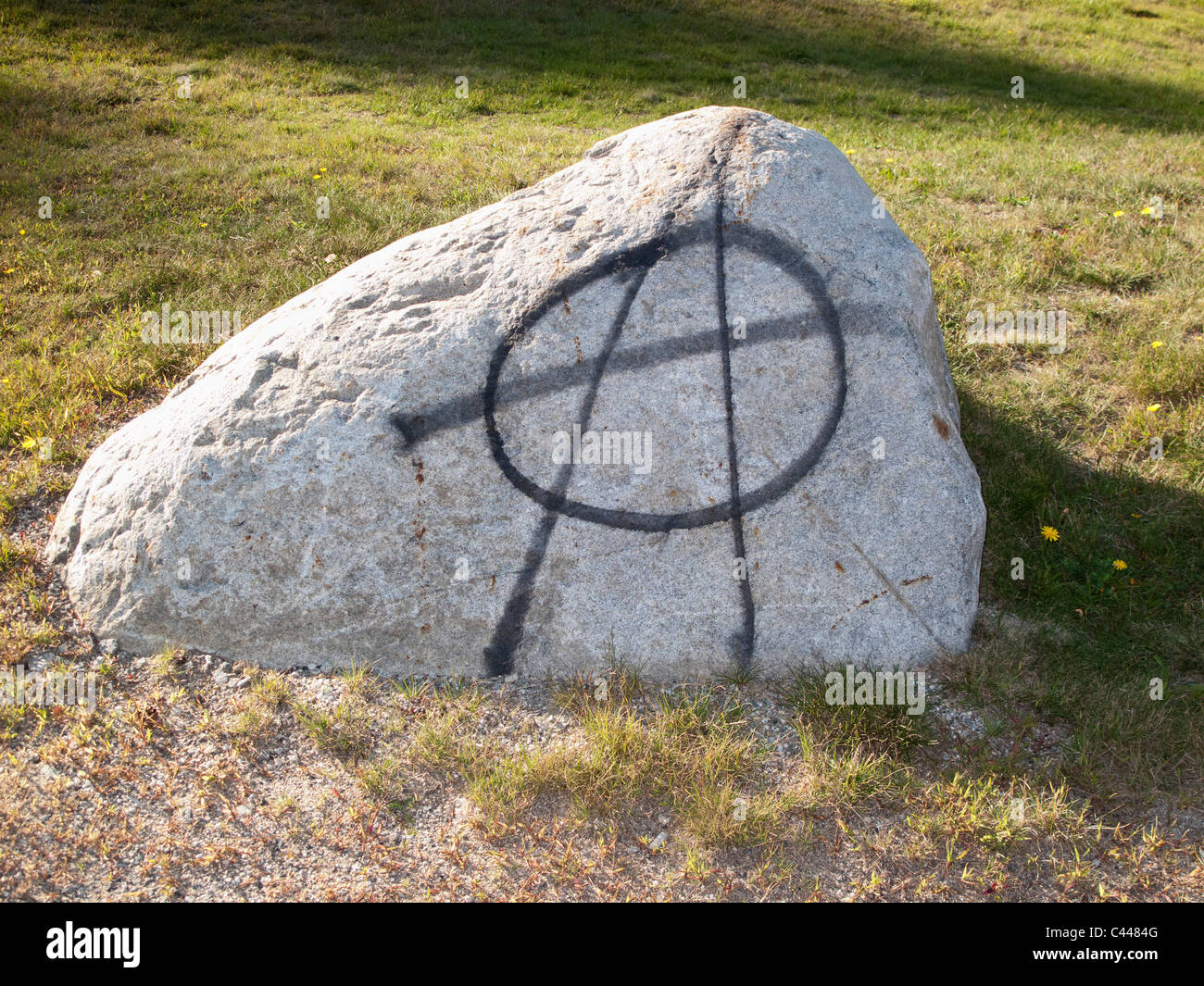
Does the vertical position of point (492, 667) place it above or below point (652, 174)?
below

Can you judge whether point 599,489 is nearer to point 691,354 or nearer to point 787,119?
point 691,354

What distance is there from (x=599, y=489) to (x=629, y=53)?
9955 millimetres

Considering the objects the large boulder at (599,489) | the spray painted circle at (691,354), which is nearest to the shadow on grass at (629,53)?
the spray painted circle at (691,354)

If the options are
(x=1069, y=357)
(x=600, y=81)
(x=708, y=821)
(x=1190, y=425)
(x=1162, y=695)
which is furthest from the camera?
(x=600, y=81)

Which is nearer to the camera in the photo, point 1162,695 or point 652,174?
point 1162,695

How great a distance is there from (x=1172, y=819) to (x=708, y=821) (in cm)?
156

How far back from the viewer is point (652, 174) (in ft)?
12.2

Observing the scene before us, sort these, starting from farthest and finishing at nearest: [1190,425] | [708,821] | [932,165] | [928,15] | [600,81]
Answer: [928,15], [600,81], [932,165], [1190,425], [708,821]

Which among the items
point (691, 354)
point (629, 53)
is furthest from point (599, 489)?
point (629, 53)

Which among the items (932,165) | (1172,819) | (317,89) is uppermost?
(317,89)

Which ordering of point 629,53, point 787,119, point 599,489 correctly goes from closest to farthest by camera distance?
1. point 599,489
2. point 787,119
3. point 629,53

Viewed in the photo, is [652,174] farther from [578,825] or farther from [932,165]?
[932,165]

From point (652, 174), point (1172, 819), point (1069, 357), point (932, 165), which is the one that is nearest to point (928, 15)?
point (932, 165)

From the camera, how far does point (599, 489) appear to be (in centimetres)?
342
